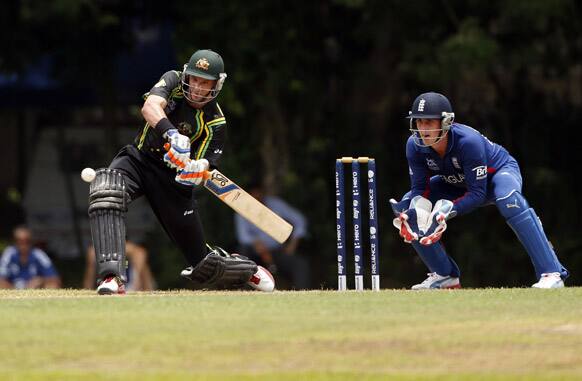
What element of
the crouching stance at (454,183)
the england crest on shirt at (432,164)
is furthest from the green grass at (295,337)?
the england crest on shirt at (432,164)

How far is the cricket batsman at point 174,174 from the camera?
371 inches

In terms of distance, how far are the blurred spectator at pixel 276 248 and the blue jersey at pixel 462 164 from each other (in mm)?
4872

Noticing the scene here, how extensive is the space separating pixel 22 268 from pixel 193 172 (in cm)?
660

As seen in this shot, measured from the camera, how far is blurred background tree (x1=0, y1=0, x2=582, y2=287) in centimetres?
1603

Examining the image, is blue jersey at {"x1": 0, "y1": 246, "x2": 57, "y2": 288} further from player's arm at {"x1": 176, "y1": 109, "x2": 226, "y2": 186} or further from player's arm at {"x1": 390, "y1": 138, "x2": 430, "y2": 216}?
player's arm at {"x1": 390, "y1": 138, "x2": 430, "y2": 216}

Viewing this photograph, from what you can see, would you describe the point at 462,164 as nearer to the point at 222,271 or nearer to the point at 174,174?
the point at 222,271

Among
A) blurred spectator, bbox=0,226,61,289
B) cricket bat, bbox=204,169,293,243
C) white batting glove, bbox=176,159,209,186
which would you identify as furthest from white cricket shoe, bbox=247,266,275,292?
blurred spectator, bbox=0,226,61,289

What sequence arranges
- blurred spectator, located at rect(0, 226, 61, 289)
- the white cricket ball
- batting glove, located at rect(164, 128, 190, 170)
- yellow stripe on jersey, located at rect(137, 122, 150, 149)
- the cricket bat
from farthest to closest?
blurred spectator, located at rect(0, 226, 61, 289), the cricket bat, yellow stripe on jersey, located at rect(137, 122, 150, 149), the white cricket ball, batting glove, located at rect(164, 128, 190, 170)

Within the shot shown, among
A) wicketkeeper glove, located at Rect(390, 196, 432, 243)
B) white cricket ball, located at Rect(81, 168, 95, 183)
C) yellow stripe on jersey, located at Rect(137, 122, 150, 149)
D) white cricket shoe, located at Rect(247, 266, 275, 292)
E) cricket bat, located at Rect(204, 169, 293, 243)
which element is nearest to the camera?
white cricket ball, located at Rect(81, 168, 95, 183)

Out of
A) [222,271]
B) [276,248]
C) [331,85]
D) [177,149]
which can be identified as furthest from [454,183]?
[331,85]

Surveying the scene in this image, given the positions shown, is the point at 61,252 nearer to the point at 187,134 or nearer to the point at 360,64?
the point at 360,64

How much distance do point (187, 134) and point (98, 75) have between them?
7.86m

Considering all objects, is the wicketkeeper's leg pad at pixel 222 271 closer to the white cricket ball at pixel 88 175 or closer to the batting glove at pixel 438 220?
the white cricket ball at pixel 88 175

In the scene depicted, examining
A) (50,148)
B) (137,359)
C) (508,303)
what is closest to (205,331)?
(137,359)
